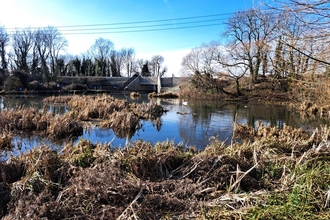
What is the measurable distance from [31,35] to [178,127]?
49.4 meters

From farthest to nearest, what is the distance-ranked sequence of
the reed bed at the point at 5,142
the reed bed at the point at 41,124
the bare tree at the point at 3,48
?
1. the bare tree at the point at 3,48
2. the reed bed at the point at 41,124
3. the reed bed at the point at 5,142

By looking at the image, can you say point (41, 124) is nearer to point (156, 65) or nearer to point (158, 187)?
point (158, 187)

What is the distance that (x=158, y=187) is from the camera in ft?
11.1

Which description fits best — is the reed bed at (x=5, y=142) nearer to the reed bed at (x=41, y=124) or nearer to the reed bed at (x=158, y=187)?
the reed bed at (x=41, y=124)

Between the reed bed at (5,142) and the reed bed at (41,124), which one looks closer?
the reed bed at (5,142)

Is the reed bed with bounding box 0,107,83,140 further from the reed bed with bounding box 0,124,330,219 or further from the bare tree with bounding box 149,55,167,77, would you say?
the bare tree with bounding box 149,55,167,77

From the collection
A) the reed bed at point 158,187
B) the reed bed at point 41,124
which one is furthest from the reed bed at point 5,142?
the reed bed at point 158,187

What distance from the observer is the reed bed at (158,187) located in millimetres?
2730

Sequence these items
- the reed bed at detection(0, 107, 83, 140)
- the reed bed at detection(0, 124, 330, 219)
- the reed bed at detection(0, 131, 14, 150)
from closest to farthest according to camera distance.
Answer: the reed bed at detection(0, 124, 330, 219) < the reed bed at detection(0, 131, 14, 150) < the reed bed at detection(0, 107, 83, 140)

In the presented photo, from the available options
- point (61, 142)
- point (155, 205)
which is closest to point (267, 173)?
point (155, 205)

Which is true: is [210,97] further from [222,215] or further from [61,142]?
[222,215]

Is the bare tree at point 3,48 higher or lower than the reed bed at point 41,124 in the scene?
higher

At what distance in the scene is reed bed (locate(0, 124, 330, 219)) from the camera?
2730 mm

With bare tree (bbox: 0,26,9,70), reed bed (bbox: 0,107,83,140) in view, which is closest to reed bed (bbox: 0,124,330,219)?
Result: reed bed (bbox: 0,107,83,140)
